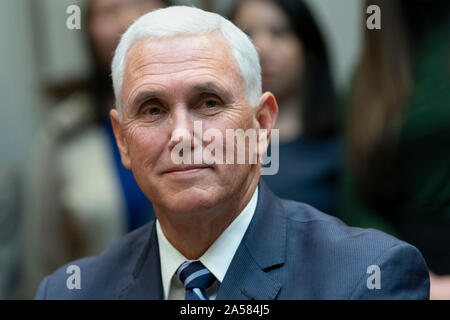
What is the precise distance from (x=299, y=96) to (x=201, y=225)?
0.54 meters

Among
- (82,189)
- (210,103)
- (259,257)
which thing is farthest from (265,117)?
(82,189)

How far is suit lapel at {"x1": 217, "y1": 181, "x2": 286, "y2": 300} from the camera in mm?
1168

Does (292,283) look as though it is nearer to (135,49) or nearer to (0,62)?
(135,49)

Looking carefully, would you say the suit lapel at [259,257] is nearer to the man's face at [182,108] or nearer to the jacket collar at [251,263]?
the jacket collar at [251,263]

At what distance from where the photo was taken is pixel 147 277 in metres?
1.28

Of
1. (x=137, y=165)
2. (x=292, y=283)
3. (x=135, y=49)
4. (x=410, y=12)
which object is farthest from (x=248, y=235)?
(x=410, y=12)

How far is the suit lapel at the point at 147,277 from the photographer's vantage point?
4.13ft

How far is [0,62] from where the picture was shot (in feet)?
9.19

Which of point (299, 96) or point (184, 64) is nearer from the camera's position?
point (184, 64)

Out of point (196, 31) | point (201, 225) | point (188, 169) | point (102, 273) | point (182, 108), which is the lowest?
point (102, 273)

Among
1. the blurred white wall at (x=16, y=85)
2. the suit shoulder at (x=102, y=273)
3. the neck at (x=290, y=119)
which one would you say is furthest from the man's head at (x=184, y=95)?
the blurred white wall at (x=16, y=85)

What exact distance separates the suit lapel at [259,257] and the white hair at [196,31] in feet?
0.72

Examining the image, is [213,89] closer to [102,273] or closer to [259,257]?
[259,257]

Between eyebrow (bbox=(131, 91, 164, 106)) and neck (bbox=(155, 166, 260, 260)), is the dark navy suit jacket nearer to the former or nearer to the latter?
neck (bbox=(155, 166, 260, 260))
